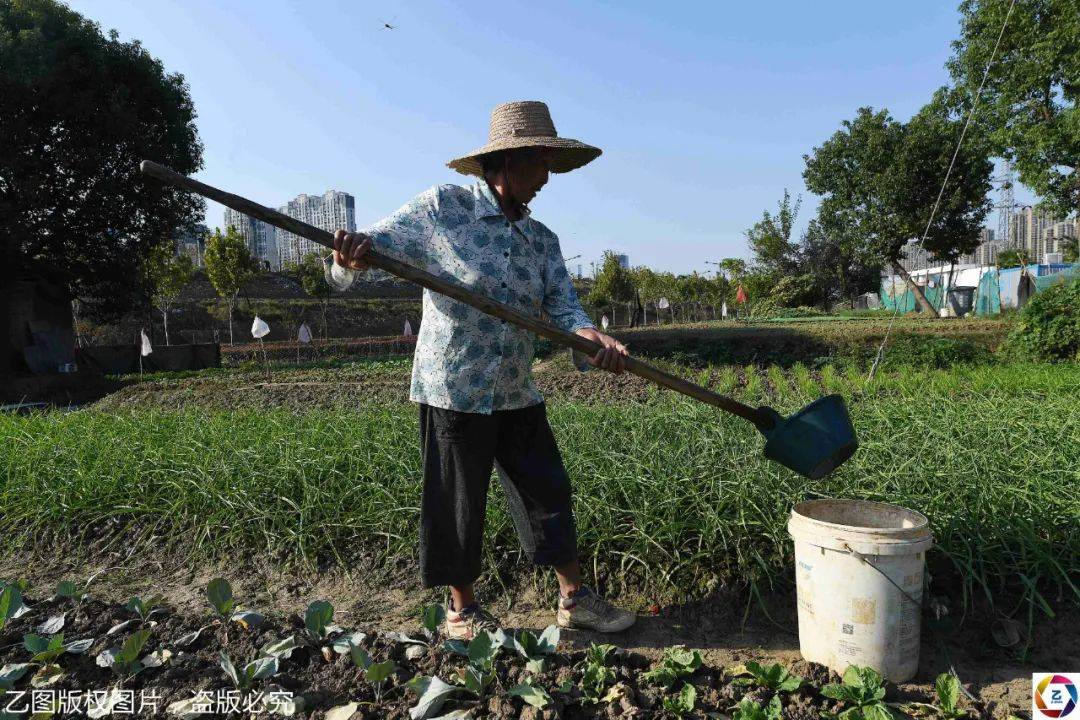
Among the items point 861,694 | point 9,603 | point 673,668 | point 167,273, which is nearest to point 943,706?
point 861,694

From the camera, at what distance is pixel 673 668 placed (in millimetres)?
1754

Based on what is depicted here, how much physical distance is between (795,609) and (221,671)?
177 cm

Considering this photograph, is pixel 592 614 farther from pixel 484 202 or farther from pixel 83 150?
pixel 83 150

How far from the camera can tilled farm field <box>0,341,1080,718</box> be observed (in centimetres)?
177

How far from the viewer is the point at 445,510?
2057 mm

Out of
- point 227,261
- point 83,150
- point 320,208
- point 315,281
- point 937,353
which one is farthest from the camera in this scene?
point 320,208

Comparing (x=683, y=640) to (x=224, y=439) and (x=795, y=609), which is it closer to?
(x=795, y=609)

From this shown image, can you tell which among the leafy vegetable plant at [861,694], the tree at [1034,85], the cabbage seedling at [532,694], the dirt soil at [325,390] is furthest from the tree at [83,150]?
the tree at [1034,85]

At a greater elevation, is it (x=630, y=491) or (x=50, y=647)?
(x=630, y=491)

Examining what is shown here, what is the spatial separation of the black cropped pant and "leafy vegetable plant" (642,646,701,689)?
1.58 ft

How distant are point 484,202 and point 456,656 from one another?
132 centimetres

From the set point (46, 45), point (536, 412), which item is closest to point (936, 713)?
point (536, 412)

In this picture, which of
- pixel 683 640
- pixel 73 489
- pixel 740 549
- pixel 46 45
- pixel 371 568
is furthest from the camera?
pixel 46 45

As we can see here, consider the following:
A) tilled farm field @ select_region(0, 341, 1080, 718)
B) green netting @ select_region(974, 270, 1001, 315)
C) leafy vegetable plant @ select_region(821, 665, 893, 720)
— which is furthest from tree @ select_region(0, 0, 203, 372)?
green netting @ select_region(974, 270, 1001, 315)
